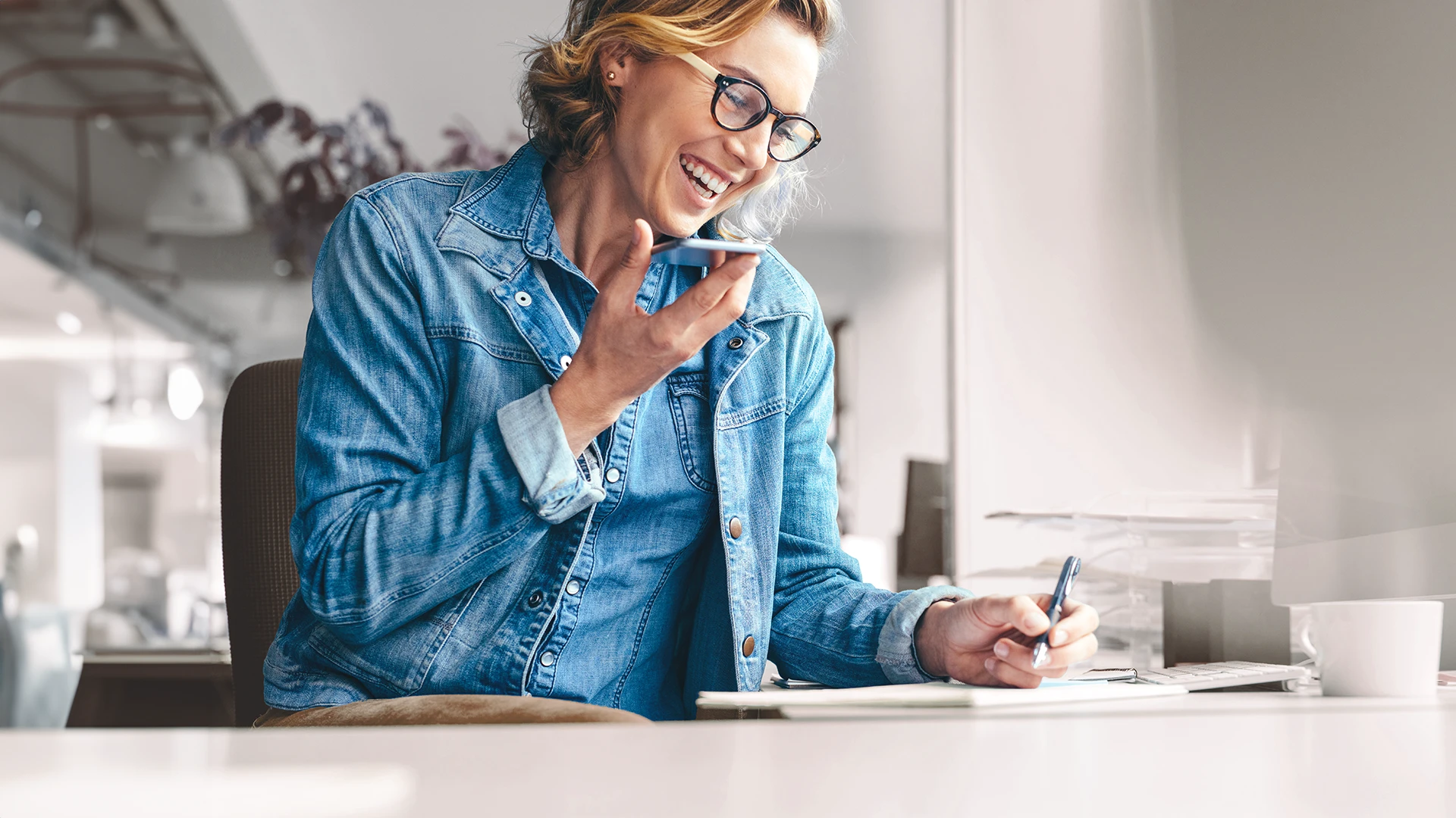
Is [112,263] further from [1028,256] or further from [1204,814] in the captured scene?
[1204,814]

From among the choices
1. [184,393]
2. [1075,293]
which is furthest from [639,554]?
[184,393]

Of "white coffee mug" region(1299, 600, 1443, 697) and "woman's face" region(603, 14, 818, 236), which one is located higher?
"woman's face" region(603, 14, 818, 236)

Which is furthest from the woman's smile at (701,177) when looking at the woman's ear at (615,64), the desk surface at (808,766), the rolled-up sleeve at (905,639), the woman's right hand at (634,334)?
the desk surface at (808,766)

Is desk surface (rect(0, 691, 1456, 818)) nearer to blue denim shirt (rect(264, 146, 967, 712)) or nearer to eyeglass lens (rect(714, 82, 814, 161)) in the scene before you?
blue denim shirt (rect(264, 146, 967, 712))

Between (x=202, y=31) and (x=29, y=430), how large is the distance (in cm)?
119

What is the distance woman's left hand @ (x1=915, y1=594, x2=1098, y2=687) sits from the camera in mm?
768

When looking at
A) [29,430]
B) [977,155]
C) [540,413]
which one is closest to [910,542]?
[977,155]

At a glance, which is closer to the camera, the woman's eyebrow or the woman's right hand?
the woman's right hand

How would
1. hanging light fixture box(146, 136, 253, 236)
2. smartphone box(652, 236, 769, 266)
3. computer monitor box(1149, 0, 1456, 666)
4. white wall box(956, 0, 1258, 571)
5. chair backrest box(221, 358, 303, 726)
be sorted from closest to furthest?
smartphone box(652, 236, 769, 266)
computer monitor box(1149, 0, 1456, 666)
chair backrest box(221, 358, 303, 726)
white wall box(956, 0, 1258, 571)
hanging light fixture box(146, 136, 253, 236)

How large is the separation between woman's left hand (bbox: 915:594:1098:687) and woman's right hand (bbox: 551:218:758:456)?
0.28m

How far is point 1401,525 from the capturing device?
3.17 ft

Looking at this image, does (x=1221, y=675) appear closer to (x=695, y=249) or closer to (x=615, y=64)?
(x=695, y=249)

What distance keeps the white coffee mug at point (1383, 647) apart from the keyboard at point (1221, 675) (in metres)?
0.07

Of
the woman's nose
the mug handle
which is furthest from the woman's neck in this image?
the mug handle
